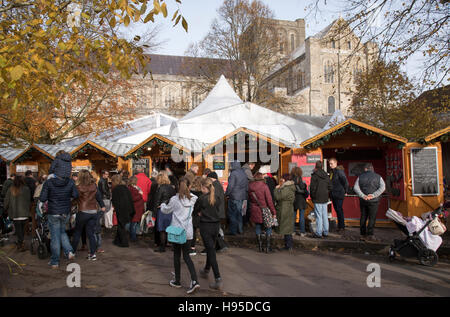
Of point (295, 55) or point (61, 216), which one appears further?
point (295, 55)

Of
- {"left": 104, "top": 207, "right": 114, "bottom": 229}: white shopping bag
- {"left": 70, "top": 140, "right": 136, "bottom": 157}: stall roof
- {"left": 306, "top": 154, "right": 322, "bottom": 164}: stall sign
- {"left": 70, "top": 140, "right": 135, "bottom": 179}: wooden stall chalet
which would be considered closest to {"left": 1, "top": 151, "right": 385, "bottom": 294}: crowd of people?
{"left": 104, "top": 207, "right": 114, "bottom": 229}: white shopping bag

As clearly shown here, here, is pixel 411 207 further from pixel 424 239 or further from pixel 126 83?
pixel 126 83

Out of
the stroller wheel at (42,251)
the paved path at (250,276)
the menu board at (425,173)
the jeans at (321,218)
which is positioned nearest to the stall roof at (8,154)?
the paved path at (250,276)

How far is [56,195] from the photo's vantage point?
6.64 metres

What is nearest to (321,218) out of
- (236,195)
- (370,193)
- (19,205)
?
(370,193)

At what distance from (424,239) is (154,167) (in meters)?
9.62

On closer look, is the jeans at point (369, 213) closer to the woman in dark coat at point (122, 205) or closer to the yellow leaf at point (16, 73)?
the woman in dark coat at point (122, 205)

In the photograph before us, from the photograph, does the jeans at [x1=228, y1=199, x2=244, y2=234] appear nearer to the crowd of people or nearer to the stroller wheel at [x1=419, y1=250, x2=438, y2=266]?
the crowd of people

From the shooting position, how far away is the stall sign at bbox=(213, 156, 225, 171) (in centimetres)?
1276

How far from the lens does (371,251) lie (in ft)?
26.3

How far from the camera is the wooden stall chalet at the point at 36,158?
49.0 feet

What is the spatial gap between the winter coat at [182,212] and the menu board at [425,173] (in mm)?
6951

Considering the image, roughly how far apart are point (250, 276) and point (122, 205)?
12.4 feet
